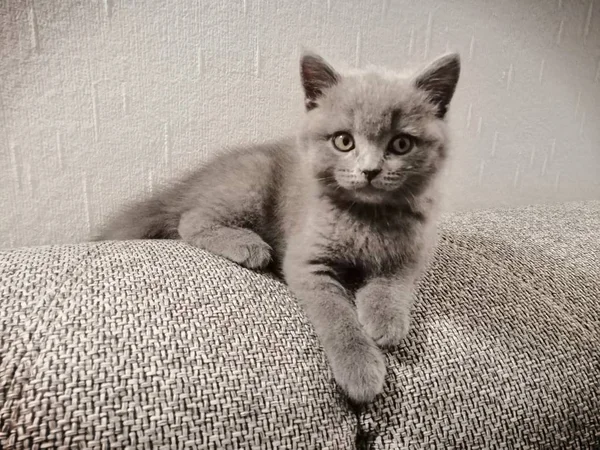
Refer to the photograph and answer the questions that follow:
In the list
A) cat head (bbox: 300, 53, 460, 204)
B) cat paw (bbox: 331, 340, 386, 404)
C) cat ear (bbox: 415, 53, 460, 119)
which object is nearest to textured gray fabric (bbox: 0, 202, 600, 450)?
cat paw (bbox: 331, 340, 386, 404)

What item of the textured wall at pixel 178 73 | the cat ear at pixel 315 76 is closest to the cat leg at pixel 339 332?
the cat ear at pixel 315 76

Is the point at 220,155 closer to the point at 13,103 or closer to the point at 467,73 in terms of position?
the point at 13,103

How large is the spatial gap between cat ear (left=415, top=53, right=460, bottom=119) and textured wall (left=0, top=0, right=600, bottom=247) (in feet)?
0.46

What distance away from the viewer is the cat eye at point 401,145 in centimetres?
83

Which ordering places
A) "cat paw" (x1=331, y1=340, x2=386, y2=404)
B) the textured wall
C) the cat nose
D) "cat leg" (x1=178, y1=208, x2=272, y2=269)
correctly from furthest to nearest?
the textured wall → "cat leg" (x1=178, y1=208, x2=272, y2=269) → the cat nose → "cat paw" (x1=331, y1=340, x2=386, y2=404)

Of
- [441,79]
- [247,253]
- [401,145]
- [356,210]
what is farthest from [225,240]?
[441,79]

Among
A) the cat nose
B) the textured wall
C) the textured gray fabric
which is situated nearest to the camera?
the textured gray fabric

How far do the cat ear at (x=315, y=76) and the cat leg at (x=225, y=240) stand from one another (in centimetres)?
29

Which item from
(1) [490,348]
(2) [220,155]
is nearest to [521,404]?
(1) [490,348]

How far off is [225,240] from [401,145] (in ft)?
1.22

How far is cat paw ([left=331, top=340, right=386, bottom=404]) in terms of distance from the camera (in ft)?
2.10

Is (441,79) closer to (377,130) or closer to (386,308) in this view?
(377,130)

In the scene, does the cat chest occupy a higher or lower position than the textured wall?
lower

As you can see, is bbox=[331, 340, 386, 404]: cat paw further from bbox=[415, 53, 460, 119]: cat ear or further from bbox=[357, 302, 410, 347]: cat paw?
bbox=[415, 53, 460, 119]: cat ear
